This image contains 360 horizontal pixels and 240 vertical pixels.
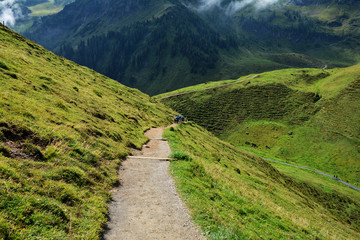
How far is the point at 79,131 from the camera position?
16.8 metres

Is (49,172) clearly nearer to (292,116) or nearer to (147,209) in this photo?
(147,209)

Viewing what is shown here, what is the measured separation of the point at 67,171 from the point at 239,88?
491 ft

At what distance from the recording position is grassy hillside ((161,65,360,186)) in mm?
96625

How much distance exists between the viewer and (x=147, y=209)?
10.9 meters

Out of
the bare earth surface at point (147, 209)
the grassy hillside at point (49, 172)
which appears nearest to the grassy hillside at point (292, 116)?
the bare earth surface at point (147, 209)

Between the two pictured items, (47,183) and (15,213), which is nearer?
(15,213)

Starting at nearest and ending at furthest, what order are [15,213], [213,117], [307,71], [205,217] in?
[15,213], [205,217], [213,117], [307,71]

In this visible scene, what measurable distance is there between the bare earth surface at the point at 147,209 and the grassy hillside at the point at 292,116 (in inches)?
3543

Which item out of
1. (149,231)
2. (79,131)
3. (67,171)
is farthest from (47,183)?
(79,131)

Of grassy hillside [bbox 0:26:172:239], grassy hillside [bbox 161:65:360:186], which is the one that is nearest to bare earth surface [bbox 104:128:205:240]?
grassy hillside [bbox 0:26:172:239]

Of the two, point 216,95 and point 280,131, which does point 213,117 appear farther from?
point 280,131

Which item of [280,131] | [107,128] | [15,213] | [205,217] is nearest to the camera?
[15,213]

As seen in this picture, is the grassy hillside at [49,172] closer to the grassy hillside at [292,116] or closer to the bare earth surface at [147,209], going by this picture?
the bare earth surface at [147,209]

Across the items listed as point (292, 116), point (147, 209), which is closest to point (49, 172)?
point (147, 209)
